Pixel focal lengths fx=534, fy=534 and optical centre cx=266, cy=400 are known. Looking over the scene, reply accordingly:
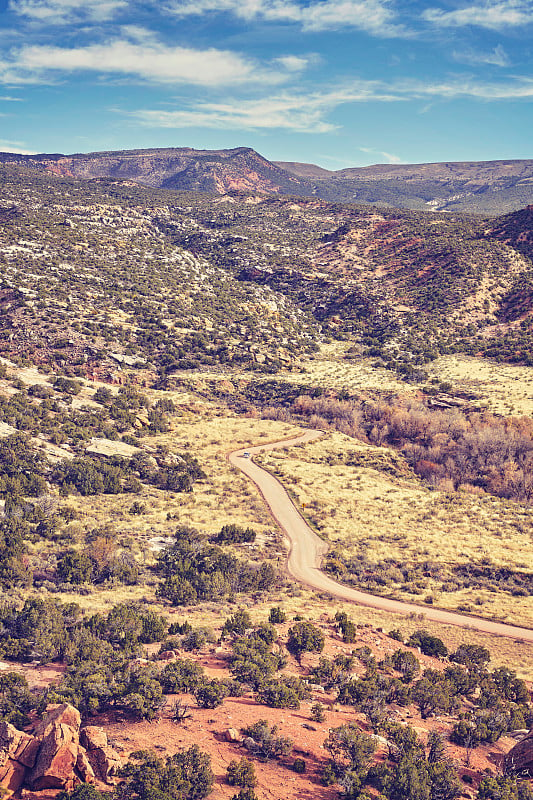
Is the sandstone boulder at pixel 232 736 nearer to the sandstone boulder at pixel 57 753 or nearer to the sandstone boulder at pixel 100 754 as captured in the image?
the sandstone boulder at pixel 100 754

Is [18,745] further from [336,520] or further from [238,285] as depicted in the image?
[238,285]

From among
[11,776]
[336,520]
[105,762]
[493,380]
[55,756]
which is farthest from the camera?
[493,380]

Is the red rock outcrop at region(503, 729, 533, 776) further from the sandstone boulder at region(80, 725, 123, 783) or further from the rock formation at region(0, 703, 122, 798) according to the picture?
the rock formation at region(0, 703, 122, 798)

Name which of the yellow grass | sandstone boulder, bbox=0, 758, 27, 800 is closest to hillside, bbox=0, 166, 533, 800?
sandstone boulder, bbox=0, 758, 27, 800

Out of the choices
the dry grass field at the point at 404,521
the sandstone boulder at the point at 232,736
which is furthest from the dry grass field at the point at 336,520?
the sandstone boulder at the point at 232,736

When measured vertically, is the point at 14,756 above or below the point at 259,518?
above

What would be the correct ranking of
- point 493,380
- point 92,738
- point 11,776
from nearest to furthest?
1. point 11,776
2. point 92,738
3. point 493,380

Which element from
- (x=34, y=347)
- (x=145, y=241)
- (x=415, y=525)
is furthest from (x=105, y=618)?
(x=145, y=241)

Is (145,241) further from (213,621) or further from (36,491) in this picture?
(213,621)

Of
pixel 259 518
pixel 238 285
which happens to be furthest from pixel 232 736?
pixel 238 285
